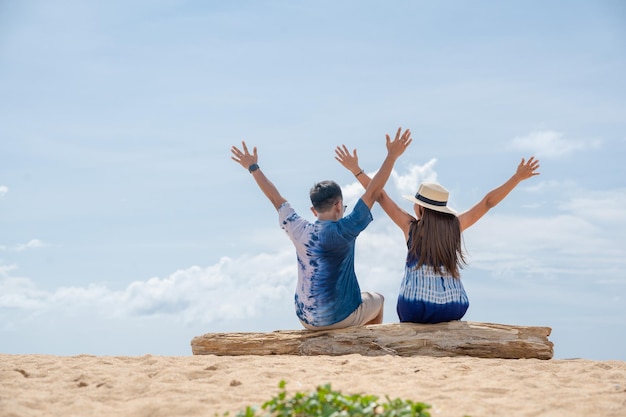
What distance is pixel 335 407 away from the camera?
192 inches

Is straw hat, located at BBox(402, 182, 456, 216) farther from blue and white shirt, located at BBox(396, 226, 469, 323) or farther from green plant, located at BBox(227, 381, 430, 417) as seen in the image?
green plant, located at BBox(227, 381, 430, 417)

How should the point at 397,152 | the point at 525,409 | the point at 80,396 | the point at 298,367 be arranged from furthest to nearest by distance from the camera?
the point at 397,152, the point at 298,367, the point at 80,396, the point at 525,409

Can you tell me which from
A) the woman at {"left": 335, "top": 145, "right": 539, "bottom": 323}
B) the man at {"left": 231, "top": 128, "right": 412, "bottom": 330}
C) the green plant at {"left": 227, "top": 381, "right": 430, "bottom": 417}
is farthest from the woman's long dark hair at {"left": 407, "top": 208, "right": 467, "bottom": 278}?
the green plant at {"left": 227, "top": 381, "right": 430, "bottom": 417}

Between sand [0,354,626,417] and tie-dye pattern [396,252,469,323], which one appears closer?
sand [0,354,626,417]

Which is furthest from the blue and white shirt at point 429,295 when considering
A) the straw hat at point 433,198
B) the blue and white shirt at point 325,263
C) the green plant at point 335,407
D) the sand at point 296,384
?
the green plant at point 335,407

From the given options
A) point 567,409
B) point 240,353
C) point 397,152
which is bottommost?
point 567,409

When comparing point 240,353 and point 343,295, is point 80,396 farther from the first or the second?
point 343,295

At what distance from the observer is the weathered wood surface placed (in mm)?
8578

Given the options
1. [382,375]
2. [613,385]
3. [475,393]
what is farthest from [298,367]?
[613,385]

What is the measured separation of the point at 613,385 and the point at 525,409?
1605 millimetres

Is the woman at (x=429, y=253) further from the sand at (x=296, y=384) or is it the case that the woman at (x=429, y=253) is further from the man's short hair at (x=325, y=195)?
the sand at (x=296, y=384)

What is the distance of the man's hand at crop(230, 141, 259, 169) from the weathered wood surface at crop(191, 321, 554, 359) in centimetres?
229

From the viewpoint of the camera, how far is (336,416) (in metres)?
4.69

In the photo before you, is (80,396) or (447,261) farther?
(447,261)
